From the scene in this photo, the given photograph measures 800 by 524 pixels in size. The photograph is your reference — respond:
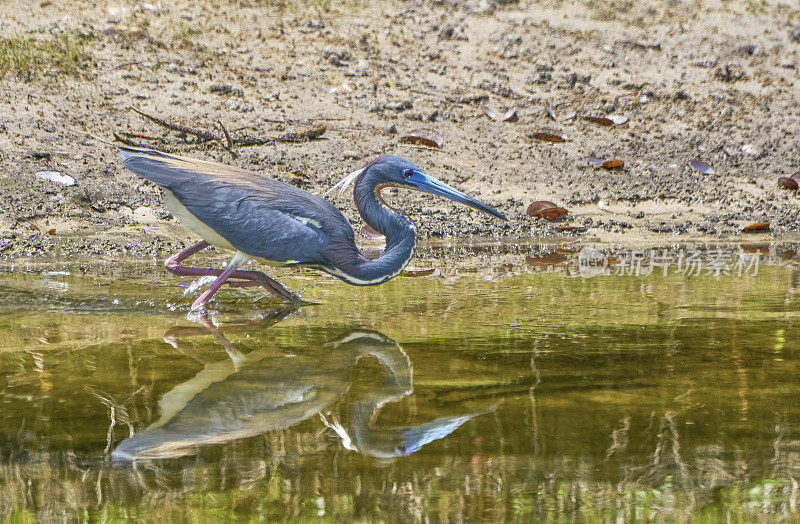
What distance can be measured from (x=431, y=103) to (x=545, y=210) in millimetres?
2127

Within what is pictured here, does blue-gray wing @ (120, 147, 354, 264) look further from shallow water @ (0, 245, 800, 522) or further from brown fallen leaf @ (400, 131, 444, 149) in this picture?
brown fallen leaf @ (400, 131, 444, 149)

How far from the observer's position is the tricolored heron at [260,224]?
4.87 m

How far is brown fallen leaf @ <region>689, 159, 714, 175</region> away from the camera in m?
8.42

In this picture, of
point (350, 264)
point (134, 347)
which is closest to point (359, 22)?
point (350, 264)

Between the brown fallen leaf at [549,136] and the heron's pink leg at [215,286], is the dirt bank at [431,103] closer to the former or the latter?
the brown fallen leaf at [549,136]

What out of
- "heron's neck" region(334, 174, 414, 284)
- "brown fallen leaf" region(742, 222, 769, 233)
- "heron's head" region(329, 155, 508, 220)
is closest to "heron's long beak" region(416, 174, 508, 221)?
"heron's head" region(329, 155, 508, 220)

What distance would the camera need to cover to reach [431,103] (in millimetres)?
8914

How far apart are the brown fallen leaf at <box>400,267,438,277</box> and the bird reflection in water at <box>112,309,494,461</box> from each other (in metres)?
1.75

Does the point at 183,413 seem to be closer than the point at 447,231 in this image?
Yes

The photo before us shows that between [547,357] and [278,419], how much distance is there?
130 centimetres

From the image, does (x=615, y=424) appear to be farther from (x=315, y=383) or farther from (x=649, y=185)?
(x=649, y=185)

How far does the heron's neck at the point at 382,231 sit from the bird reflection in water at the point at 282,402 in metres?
0.92

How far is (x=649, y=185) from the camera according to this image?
26.8ft

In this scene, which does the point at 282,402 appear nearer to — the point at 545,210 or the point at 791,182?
the point at 545,210
